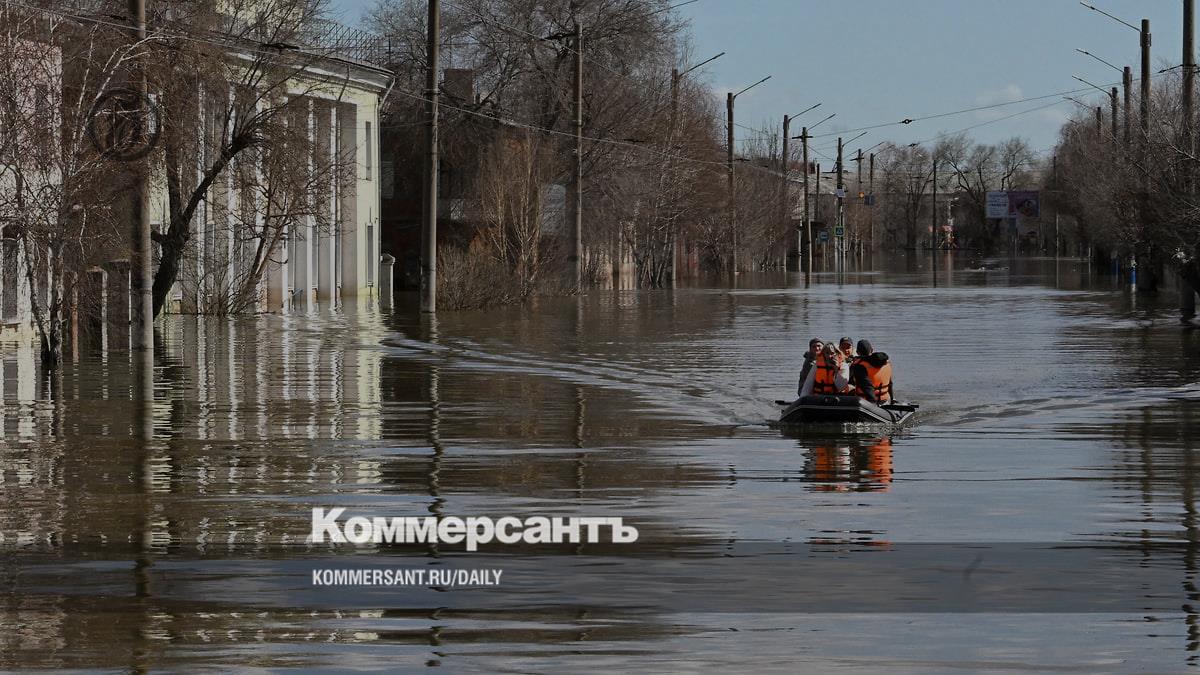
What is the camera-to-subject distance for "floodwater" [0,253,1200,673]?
922 cm

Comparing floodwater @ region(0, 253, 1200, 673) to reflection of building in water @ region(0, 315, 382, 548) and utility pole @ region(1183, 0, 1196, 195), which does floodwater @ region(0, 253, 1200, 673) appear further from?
utility pole @ region(1183, 0, 1196, 195)

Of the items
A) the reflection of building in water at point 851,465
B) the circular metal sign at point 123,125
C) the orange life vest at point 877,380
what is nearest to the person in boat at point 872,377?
the orange life vest at point 877,380

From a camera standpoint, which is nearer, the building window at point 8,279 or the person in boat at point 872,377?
the person in boat at point 872,377

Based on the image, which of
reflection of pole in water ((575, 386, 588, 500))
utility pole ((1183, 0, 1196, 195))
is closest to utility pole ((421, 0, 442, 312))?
utility pole ((1183, 0, 1196, 195))

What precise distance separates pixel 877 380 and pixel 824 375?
674 millimetres

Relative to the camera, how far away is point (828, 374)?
20594 mm

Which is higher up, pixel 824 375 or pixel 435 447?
pixel 824 375

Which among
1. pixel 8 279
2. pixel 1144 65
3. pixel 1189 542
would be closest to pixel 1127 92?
pixel 1144 65

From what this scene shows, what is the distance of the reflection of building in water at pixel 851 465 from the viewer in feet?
51.0

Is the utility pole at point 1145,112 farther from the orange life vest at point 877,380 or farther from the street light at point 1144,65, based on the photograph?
the orange life vest at point 877,380

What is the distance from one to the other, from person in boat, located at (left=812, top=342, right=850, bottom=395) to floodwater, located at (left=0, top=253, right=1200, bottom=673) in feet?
2.62

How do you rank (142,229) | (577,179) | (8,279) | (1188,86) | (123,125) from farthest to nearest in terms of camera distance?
(577,179), (1188,86), (8,279), (123,125), (142,229)

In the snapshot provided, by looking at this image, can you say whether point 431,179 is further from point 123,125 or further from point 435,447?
point 435,447

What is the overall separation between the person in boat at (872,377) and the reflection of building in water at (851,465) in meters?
1.31
